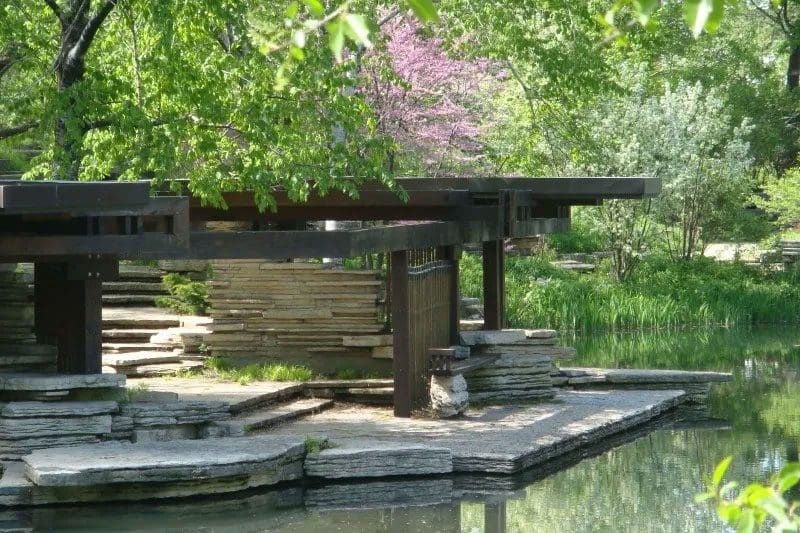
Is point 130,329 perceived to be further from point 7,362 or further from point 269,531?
point 269,531

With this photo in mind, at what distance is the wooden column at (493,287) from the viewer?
15.6 metres

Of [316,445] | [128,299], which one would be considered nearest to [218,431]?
[316,445]

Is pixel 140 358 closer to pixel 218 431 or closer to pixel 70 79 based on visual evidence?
pixel 218 431

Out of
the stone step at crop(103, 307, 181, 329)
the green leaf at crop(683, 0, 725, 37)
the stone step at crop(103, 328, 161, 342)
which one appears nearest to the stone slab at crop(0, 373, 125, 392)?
the stone step at crop(103, 328, 161, 342)

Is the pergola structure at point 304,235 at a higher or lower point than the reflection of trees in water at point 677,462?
higher

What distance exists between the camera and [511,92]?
27.6 m

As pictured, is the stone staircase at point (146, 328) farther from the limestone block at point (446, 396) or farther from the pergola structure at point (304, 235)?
the limestone block at point (446, 396)

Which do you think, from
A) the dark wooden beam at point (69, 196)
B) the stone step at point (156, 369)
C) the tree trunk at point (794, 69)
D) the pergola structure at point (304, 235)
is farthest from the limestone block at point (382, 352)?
the tree trunk at point (794, 69)

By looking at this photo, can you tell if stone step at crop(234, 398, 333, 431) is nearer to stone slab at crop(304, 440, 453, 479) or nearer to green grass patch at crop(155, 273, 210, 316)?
stone slab at crop(304, 440, 453, 479)

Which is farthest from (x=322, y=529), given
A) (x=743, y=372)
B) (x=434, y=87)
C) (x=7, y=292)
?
(x=434, y=87)

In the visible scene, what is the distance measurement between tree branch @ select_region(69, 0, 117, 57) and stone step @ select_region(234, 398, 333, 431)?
12.5ft

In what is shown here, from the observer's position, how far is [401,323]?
1281cm

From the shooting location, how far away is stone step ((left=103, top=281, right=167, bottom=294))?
59.2 feet

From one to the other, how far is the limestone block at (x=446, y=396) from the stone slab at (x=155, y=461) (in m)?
2.46
